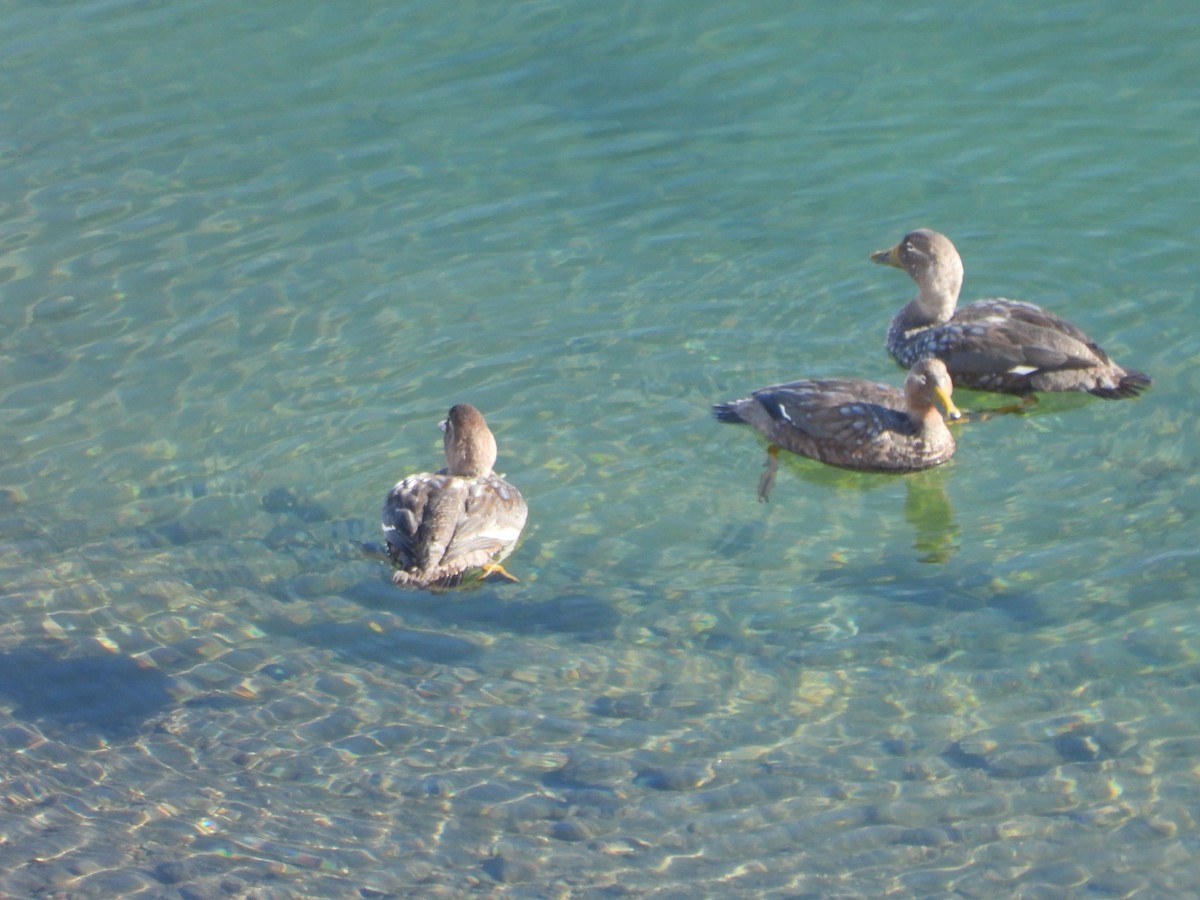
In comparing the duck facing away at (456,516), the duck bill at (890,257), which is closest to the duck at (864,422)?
the duck bill at (890,257)

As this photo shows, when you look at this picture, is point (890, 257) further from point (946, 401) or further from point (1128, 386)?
point (1128, 386)

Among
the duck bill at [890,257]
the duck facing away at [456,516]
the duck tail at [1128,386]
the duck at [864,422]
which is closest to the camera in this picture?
the duck facing away at [456,516]

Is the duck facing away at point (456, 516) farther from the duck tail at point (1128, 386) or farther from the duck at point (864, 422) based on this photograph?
the duck tail at point (1128, 386)

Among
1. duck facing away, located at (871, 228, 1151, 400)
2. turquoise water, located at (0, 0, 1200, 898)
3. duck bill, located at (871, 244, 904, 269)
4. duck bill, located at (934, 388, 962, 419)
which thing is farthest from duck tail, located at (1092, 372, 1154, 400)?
duck bill, located at (871, 244, 904, 269)

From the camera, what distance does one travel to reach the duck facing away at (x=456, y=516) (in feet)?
31.0

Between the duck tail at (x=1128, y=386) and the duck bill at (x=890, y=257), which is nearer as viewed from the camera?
the duck tail at (x=1128, y=386)

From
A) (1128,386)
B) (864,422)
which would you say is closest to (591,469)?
(864,422)

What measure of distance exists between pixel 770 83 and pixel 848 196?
7.19ft

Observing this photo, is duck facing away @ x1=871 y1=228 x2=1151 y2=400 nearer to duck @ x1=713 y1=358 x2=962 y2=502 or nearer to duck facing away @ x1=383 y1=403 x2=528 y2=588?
duck @ x1=713 y1=358 x2=962 y2=502

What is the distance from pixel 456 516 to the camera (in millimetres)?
9617

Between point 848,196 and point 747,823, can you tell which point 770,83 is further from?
point 747,823

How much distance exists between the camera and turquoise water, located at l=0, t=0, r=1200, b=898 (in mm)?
7988

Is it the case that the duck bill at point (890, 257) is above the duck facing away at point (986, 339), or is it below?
above

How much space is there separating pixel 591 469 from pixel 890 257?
9.86ft
